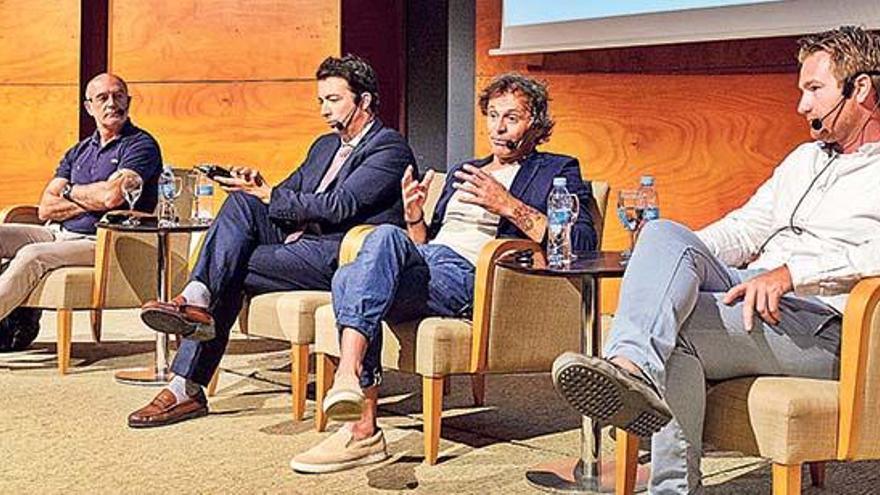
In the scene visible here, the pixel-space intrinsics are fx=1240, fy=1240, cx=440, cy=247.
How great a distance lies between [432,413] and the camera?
11.4 feet

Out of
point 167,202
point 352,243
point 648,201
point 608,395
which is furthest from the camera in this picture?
point 167,202

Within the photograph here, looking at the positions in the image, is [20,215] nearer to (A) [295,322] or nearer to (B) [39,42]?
(A) [295,322]

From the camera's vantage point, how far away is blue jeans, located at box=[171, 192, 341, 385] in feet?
13.4

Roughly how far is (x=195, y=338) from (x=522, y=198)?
3.63 feet

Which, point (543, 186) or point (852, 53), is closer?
point (852, 53)

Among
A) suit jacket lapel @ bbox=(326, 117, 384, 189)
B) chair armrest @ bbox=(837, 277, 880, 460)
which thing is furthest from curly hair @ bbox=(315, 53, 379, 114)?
chair armrest @ bbox=(837, 277, 880, 460)

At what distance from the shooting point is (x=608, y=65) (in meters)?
5.66

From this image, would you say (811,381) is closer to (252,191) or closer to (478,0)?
(252,191)

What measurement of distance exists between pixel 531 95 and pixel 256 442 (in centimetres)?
135

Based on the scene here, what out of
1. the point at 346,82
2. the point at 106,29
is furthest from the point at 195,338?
the point at 106,29

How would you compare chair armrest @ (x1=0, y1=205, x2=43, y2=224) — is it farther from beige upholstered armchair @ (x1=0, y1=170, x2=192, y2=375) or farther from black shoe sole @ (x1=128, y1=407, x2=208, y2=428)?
black shoe sole @ (x1=128, y1=407, x2=208, y2=428)

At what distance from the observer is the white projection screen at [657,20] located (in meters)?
4.59

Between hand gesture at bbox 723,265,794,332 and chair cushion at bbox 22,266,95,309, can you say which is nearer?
hand gesture at bbox 723,265,794,332

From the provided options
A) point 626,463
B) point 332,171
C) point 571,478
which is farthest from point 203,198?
point 626,463
